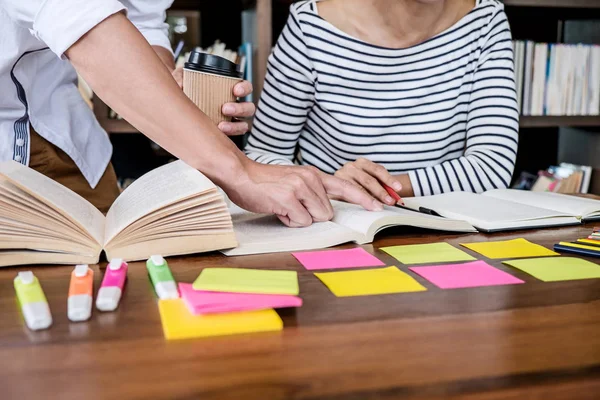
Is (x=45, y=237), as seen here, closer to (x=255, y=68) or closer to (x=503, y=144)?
(x=503, y=144)

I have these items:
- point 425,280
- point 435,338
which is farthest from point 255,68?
point 435,338

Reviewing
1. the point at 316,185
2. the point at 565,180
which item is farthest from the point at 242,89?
the point at 565,180

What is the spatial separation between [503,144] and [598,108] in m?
1.06

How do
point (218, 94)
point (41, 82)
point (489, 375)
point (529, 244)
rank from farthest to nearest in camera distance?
point (41, 82), point (218, 94), point (529, 244), point (489, 375)

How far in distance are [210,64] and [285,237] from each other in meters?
0.36

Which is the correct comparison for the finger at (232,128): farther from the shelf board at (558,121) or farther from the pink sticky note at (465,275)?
the shelf board at (558,121)

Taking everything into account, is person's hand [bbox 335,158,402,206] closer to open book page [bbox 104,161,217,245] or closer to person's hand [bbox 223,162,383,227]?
person's hand [bbox 223,162,383,227]

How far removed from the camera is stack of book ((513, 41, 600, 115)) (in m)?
2.21

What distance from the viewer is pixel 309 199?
0.91 metres

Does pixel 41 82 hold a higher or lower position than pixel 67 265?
higher

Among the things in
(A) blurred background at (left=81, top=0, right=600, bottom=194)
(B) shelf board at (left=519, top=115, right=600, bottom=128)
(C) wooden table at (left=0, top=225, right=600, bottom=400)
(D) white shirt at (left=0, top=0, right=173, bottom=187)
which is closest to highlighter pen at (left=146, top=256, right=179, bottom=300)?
(C) wooden table at (left=0, top=225, right=600, bottom=400)

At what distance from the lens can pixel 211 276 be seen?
0.63 meters

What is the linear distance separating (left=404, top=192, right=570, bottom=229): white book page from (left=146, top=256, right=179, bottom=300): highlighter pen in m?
0.52

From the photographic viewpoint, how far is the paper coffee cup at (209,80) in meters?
1.03
